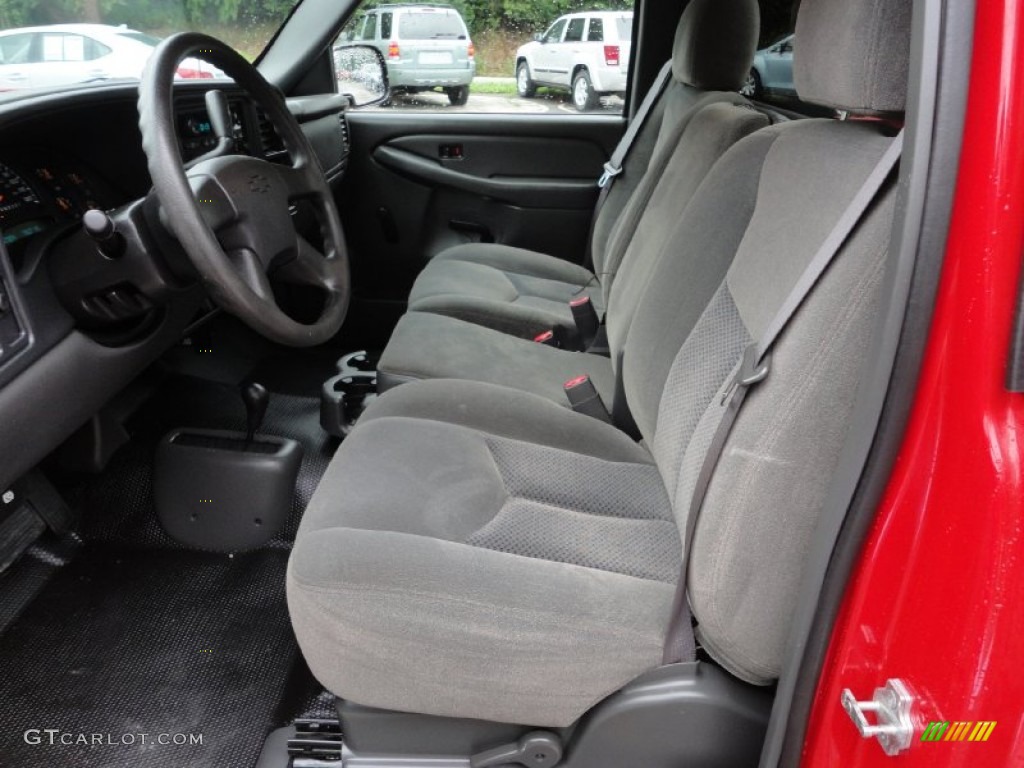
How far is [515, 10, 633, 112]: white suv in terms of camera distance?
2781 millimetres

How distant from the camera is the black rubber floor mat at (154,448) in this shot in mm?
→ 1887

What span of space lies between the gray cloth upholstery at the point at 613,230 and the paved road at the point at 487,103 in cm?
55

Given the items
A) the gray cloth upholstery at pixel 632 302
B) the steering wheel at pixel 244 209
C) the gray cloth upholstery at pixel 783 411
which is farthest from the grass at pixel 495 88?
the gray cloth upholstery at pixel 783 411

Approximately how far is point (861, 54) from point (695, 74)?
1179mm

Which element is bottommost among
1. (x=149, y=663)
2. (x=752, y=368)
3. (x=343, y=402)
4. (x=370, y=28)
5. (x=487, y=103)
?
(x=149, y=663)

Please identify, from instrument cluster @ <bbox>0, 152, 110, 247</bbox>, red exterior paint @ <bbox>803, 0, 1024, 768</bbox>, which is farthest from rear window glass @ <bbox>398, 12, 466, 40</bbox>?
red exterior paint @ <bbox>803, 0, 1024, 768</bbox>

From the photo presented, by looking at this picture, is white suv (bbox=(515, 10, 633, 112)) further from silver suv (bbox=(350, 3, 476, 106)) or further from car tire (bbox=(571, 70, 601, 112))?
silver suv (bbox=(350, 3, 476, 106))

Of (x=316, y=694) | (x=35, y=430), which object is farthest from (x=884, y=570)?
(x=35, y=430)

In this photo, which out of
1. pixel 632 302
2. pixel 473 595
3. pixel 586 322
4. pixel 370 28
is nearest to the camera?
pixel 473 595

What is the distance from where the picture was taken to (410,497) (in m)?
1.15

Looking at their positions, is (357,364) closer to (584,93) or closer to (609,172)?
(609,172)

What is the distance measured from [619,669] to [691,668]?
0.30ft

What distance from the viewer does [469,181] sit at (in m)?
2.84

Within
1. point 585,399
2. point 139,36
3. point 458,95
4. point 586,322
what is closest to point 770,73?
point 586,322
